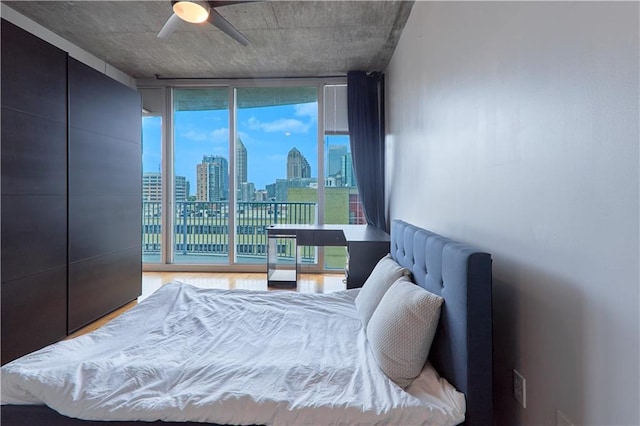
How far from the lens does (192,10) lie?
2.34 meters

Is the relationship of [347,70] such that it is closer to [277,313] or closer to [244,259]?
[244,259]

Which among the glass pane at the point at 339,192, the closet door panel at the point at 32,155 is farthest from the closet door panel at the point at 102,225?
the glass pane at the point at 339,192

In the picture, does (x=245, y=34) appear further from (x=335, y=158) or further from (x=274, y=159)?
(x=335, y=158)

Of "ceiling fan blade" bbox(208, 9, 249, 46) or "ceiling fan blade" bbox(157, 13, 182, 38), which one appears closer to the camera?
"ceiling fan blade" bbox(208, 9, 249, 46)

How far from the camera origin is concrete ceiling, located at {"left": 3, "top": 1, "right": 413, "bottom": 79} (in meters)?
2.90

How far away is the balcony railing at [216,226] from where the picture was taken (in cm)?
492

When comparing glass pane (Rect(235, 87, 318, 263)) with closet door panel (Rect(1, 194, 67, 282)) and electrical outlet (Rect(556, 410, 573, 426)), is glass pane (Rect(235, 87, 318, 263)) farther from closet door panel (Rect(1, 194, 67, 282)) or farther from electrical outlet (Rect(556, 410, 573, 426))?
electrical outlet (Rect(556, 410, 573, 426))

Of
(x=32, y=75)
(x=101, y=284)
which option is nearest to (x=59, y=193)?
(x=32, y=75)

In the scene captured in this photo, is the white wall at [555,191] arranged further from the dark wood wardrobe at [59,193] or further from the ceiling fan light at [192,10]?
the dark wood wardrobe at [59,193]

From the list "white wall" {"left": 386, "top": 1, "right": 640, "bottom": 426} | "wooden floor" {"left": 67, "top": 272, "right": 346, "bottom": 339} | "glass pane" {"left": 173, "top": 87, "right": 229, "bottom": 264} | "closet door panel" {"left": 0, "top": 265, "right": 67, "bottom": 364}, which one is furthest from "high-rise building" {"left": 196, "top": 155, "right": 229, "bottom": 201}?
"white wall" {"left": 386, "top": 1, "right": 640, "bottom": 426}

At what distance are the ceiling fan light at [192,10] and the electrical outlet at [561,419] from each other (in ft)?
9.57

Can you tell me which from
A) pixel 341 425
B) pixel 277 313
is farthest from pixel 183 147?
pixel 341 425

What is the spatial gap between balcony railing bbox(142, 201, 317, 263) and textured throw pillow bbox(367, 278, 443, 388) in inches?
140

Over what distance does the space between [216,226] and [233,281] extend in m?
1.06
